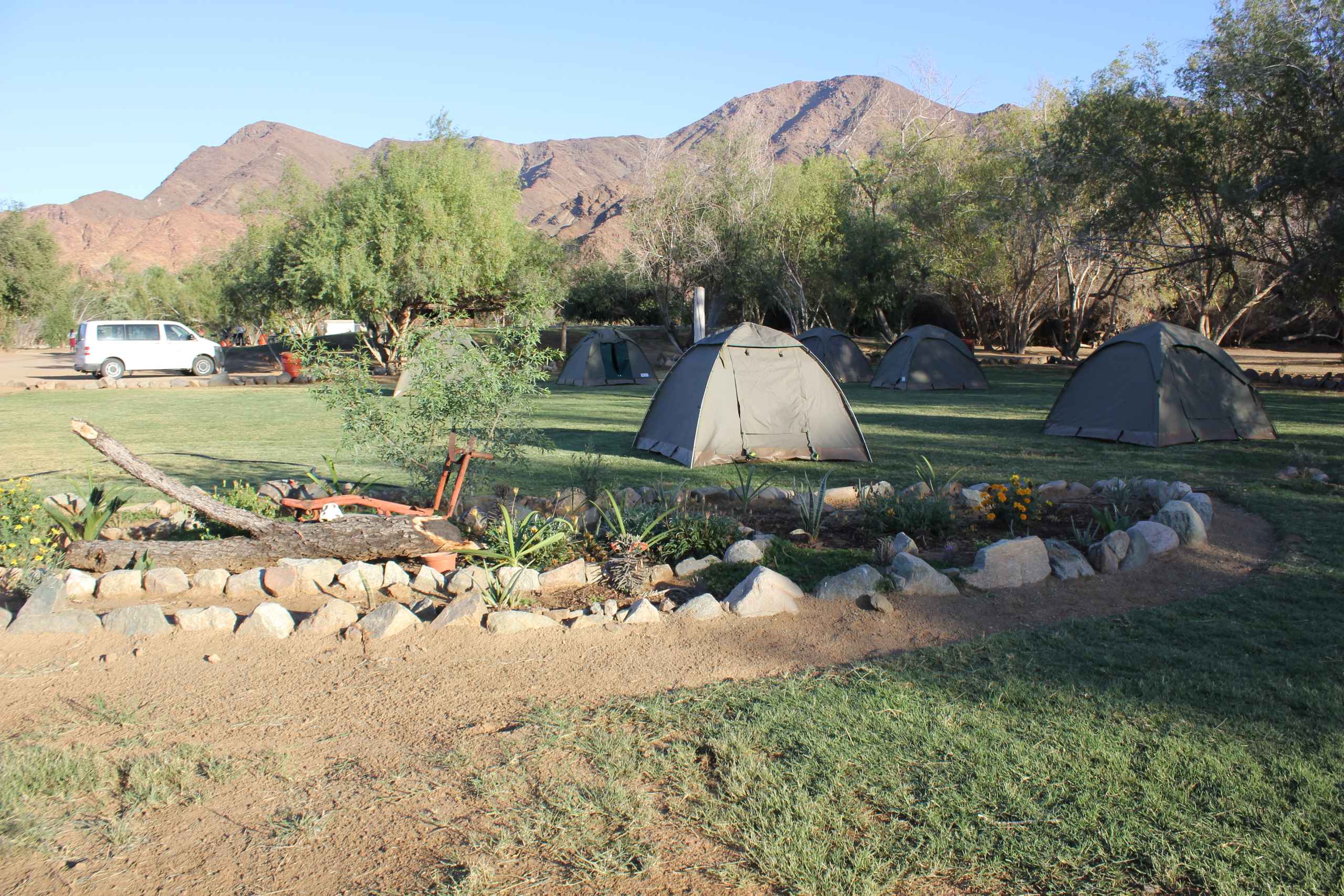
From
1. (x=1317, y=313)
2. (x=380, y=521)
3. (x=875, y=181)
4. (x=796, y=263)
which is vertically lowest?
(x=380, y=521)

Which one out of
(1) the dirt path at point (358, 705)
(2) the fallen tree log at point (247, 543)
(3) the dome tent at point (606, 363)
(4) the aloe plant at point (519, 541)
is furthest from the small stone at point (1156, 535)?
(3) the dome tent at point (606, 363)

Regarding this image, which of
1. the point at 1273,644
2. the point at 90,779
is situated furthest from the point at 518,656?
the point at 1273,644

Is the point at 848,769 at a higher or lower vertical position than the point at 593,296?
lower

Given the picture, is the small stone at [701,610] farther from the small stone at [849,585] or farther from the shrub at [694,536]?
the shrub at [694,536]

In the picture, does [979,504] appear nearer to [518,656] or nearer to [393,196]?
[518,656]

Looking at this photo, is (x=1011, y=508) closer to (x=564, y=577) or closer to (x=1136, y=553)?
(x=1136, y=553)

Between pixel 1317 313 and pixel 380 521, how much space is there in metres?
27.6

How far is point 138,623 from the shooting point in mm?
4688

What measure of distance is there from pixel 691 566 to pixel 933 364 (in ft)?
52.6

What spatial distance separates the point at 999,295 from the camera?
99.2 ft

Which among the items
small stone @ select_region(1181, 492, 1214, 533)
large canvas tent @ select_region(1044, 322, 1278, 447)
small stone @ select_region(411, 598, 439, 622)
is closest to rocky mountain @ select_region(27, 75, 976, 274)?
large canvas tent @ select_region(1044, 322, 1278, 447)

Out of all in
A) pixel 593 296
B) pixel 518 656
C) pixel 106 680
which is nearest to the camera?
pixel 106 680

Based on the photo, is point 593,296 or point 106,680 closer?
point 106,680

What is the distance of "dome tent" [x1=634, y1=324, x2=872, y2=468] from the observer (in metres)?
10.3
